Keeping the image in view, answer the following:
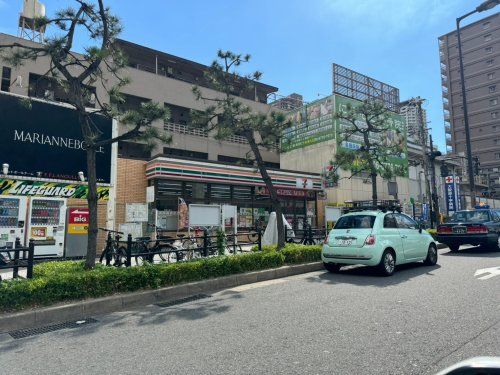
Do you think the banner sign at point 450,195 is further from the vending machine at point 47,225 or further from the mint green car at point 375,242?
the vending machine at point 47,225

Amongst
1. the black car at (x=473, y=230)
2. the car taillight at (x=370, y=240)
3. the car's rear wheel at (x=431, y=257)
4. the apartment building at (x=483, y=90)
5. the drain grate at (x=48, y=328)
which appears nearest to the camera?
the drain grate at (x=48, y=328)

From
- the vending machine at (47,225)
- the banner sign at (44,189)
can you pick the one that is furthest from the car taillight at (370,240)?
the banner sign at (44,189)

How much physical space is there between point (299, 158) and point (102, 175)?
18011 millimetres

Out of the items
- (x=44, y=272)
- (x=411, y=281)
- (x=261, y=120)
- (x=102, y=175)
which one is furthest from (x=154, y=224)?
(x=411, y=281)

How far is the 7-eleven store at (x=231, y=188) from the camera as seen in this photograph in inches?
717

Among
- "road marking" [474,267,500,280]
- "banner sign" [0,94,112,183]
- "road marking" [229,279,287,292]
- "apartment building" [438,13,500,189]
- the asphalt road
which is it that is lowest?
the asphalt road

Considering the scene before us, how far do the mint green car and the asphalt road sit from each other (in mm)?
1437

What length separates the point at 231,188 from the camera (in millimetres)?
20828

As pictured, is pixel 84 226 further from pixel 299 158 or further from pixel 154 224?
pixel 299 158

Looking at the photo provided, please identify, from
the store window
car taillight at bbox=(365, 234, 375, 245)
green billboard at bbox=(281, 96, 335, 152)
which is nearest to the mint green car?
car taillight at bbox=(365, 234, 375, 245)

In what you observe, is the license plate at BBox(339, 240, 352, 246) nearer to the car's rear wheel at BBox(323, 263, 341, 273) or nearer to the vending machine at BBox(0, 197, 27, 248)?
the car's rear wheel at BBox(323, 263, 341, 273)

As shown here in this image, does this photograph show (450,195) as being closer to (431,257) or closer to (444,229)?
(444,229)

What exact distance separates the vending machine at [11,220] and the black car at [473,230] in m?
14.7

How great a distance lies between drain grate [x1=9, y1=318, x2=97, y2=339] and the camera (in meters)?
5.43
